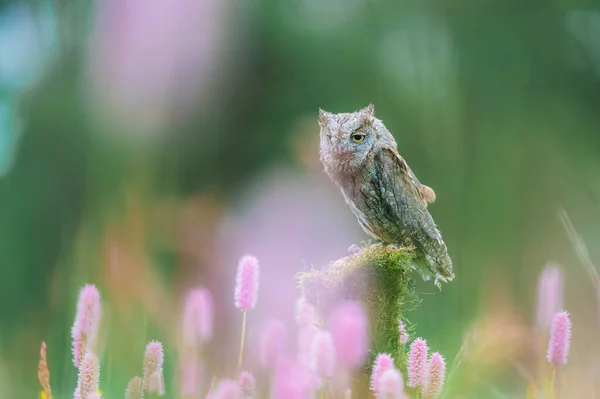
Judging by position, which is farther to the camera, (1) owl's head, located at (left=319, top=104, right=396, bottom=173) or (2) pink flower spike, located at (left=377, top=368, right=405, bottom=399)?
(1) owl's head, located at (left=319, top=104, right=396, bottom=173)

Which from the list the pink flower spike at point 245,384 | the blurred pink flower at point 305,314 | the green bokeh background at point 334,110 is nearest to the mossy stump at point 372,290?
the blurred pink flower at point 305,314

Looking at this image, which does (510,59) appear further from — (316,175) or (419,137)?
(316,175)

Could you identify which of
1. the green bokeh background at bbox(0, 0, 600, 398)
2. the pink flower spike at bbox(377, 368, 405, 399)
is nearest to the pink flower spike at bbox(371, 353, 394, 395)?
the pink flower spike at bbox(377, 368, 405, 399)

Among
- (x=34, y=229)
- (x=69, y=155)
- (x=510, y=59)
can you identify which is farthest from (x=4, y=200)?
(x=510, y=59)

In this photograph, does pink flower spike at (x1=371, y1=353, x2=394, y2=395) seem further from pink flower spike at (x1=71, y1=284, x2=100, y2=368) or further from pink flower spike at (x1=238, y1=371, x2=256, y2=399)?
pink flower spike at (x1=71, y1=284, x2=100, y2=368)

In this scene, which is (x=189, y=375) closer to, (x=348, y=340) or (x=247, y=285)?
(x=247, y=285)

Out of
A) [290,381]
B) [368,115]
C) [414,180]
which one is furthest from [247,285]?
[414,180]

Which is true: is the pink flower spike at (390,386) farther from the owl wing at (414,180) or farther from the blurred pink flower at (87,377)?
the owl wing at (414,180)
